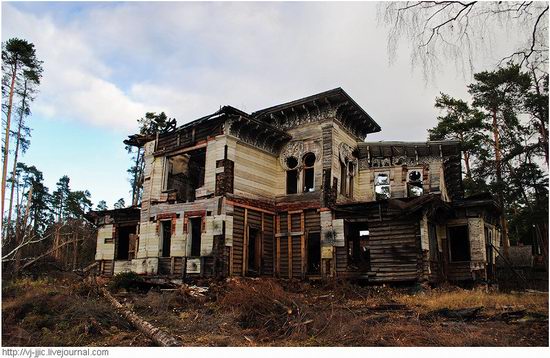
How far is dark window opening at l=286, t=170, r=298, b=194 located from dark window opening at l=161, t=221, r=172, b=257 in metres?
6.33

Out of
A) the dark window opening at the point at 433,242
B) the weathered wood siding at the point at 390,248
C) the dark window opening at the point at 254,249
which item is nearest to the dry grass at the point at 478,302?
the weathered wood siding at the point at 390,248

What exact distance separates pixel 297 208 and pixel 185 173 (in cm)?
722

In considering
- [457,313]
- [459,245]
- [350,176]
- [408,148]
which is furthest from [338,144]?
[457,313]

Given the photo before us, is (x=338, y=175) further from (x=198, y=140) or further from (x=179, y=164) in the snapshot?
(x=179, y=164)

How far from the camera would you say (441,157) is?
2319 cm

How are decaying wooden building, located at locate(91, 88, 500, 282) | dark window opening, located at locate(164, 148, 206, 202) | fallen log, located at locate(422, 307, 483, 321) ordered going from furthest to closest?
dark window opening, located at locate(164, 148, 206, 202) → decaying wooden building, located at locate(91, 88, 500, 282) → fallen log, located at locate(422, 307, 483, 321)

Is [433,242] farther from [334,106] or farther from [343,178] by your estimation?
[334,106]

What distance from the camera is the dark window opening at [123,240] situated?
25087mm

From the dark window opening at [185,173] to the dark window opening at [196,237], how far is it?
179cm

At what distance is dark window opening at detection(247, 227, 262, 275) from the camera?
2128 centimetres

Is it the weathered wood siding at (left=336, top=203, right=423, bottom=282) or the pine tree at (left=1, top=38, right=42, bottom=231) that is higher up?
the pine tree at (left=1, top=38, right=42, bottom=231)

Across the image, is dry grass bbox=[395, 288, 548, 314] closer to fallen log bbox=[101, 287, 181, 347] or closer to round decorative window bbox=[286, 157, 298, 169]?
fallen log bbox=[101, 287, 181, 347]

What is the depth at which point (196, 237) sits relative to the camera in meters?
23.2

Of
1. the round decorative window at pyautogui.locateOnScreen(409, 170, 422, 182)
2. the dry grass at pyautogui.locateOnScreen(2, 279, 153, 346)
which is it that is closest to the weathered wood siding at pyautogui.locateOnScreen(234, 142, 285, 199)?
the round decorative window at pyautogui.locateOnScreen(409, 170, 422, 182)
